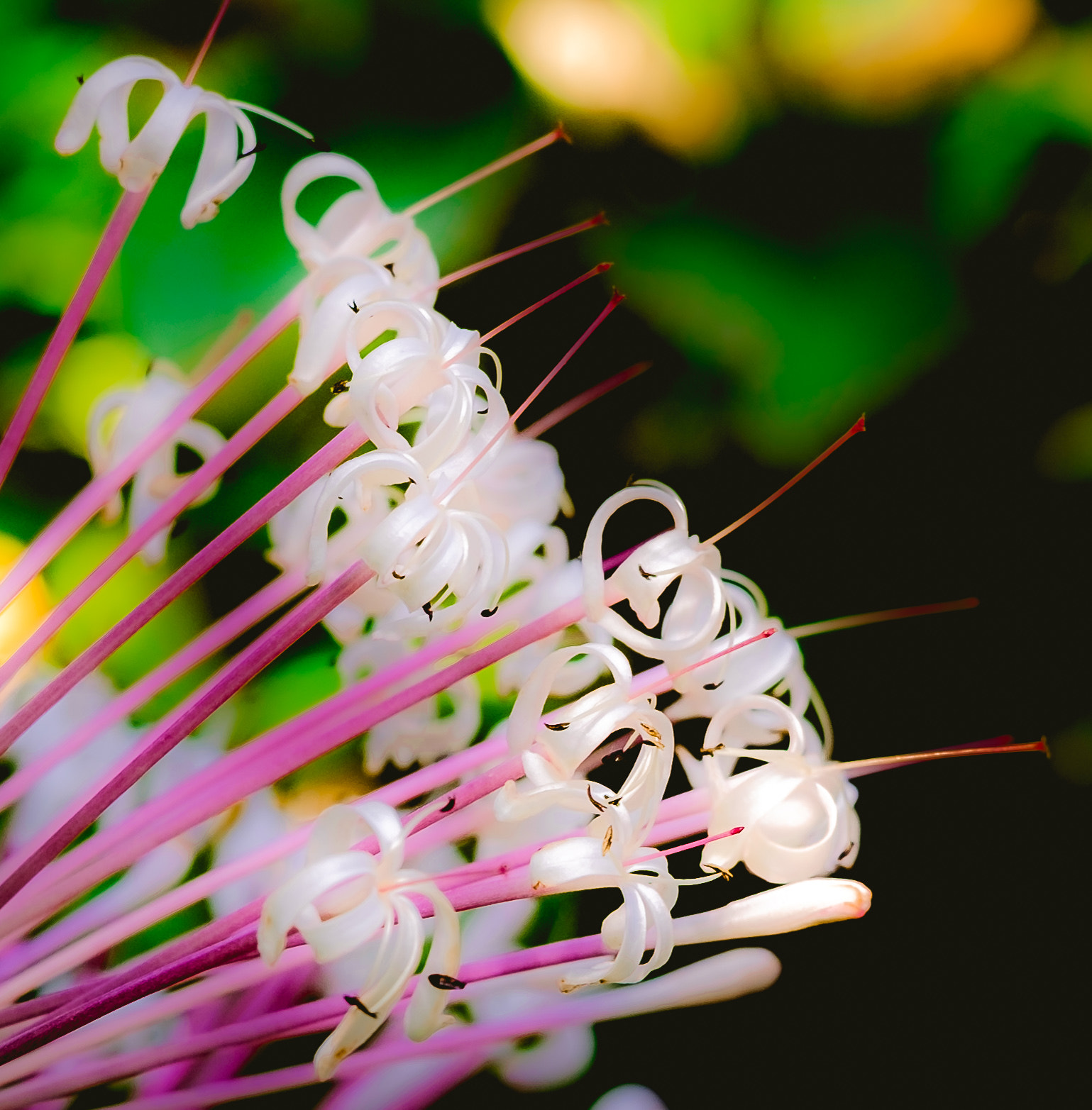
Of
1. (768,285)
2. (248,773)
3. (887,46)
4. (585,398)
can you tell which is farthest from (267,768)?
(887,46)

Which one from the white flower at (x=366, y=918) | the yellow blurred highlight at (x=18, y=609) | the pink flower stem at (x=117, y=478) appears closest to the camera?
the white flower at (x=366, y=918)

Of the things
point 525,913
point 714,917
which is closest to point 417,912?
point 714,917

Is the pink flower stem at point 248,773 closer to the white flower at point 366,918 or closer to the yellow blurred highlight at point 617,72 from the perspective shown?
the white flower at point 366,918

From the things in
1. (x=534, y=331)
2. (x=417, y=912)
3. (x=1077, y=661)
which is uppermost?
(x=534, y=331)

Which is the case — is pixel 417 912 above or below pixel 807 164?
below

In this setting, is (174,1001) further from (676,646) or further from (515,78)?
(515,78)

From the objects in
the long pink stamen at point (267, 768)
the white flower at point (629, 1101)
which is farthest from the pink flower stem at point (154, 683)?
the white flower at point (629, 1101)
